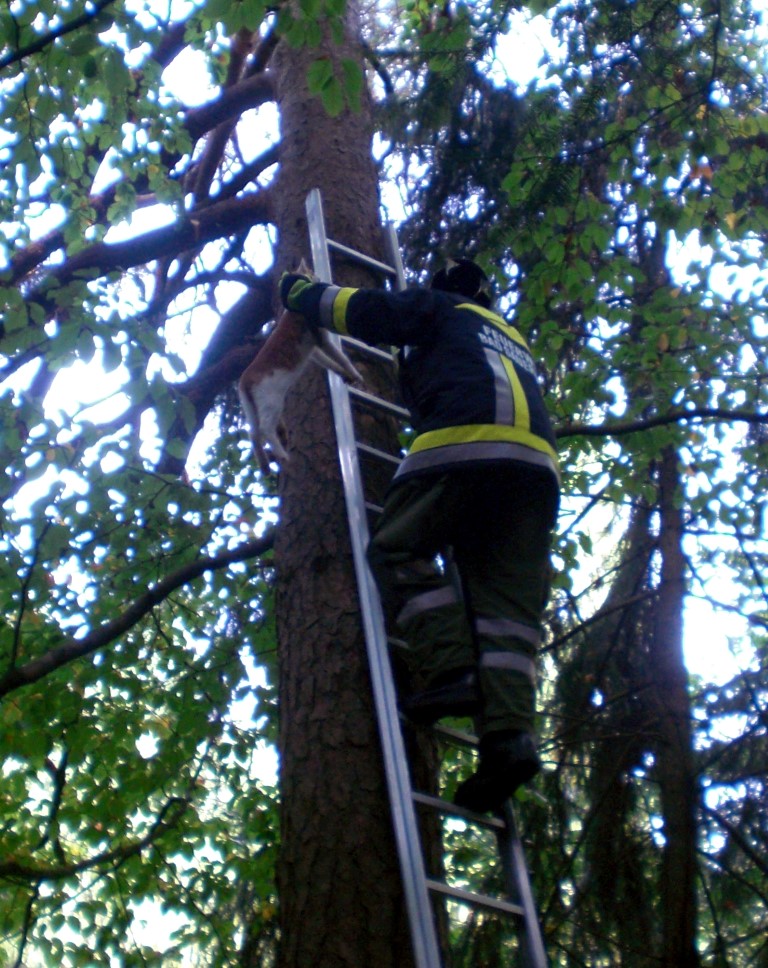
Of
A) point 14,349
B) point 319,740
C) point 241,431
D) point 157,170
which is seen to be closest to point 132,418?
point 241,431

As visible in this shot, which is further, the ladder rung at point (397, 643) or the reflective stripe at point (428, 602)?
the ladder rung at point (397, 643)

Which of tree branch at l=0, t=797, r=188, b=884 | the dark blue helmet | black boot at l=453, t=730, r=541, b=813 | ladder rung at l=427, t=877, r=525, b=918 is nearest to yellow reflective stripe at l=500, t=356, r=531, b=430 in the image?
Result: the dark blue helmet

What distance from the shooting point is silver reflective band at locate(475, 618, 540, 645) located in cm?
307

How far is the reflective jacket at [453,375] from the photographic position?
310 cm

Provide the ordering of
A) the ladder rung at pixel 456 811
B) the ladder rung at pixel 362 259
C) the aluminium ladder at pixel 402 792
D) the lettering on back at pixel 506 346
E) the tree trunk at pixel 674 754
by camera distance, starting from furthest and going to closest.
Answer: the ladder rung at pixel 362 259
the tree trunk at pixel 674 754
the lettering on back at pixel 506 346
the ladder rung at pixel 456 811
the aluminium ladder at pixel 402 792

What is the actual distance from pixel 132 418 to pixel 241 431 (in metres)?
0.83

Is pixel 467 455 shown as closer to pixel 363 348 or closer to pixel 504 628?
pixel 504 628

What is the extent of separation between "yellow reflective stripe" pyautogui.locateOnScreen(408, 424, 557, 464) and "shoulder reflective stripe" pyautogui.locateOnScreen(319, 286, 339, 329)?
0.55 m

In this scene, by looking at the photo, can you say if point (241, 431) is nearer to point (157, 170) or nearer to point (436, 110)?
point (157, 170)

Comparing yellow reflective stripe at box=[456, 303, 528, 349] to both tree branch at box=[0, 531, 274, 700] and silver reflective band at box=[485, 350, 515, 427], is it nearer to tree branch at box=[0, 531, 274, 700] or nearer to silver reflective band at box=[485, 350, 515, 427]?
silver reflective band at box=[485, 350, 515, 427]

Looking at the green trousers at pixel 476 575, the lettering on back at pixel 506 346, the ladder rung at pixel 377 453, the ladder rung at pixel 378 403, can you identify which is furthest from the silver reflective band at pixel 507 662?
the ladder rung at pixel 378 403

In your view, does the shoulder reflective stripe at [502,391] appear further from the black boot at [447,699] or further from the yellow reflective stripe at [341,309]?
the black boot at [447,699]

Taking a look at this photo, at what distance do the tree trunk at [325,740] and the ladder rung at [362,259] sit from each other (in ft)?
0.20

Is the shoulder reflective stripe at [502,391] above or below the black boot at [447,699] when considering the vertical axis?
above
